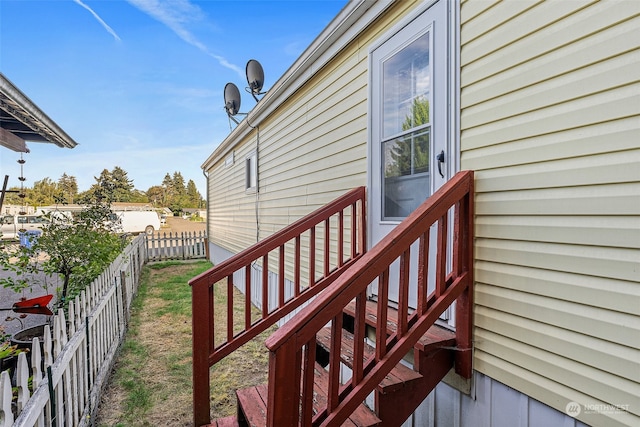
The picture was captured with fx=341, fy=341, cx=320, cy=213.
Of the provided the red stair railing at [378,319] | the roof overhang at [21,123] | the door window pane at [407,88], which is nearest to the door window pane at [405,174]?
the door window pane at [407,88]

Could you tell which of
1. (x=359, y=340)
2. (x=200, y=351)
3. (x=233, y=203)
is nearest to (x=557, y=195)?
(x=359, y=340)

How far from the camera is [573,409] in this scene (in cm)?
146

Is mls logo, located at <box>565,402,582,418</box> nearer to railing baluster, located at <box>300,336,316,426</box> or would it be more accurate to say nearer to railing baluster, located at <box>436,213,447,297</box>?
railing baluster, located at <box>436,213,447,297</box>

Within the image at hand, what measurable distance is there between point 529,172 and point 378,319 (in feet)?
3.37

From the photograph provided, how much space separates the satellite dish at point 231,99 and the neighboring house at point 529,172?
556 centimetres

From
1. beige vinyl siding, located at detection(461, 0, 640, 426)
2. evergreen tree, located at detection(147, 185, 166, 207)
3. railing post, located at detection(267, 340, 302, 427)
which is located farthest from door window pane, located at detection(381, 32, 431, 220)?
evergreen tree, located at detection(147, 185, 166, 207)

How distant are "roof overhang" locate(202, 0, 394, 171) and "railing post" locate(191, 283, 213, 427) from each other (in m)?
2.56

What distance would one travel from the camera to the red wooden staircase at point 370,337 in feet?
4.67

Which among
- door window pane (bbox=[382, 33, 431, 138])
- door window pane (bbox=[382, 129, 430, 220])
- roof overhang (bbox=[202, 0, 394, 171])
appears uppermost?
roof overhang (bbox=[202, 0, 394, 171])

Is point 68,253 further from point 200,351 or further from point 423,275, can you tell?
point 423,275

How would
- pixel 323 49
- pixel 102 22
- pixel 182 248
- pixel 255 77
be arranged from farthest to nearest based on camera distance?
pixel 182 248 < pixel 102 22 < pixel 255 77 < pixel 323 49

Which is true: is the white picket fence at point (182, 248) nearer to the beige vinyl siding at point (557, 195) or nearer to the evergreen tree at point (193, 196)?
the beige vinyl siding at point (557, 195)

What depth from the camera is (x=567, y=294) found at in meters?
1.50

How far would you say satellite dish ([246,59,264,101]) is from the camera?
6.38m
